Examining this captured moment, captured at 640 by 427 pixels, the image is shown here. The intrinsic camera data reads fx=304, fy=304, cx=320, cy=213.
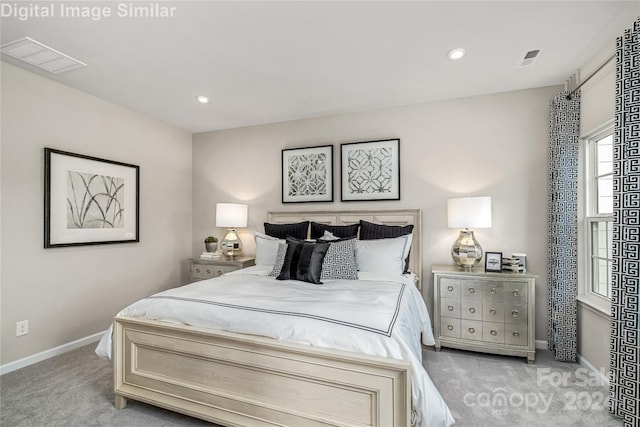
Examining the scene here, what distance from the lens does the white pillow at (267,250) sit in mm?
3168

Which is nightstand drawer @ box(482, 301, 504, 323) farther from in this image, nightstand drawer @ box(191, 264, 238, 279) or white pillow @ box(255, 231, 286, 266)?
nightstand drawer @ box(191, 264, 238, 279)

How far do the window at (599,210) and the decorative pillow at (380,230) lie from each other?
1.51 m

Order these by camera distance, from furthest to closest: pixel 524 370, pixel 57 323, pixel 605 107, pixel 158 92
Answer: pixel 158 92, pixel 57 323, pixel 524 370, pixel 605 107

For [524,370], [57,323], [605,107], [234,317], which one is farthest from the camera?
[57,323]

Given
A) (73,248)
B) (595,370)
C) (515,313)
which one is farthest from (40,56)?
(595,370)

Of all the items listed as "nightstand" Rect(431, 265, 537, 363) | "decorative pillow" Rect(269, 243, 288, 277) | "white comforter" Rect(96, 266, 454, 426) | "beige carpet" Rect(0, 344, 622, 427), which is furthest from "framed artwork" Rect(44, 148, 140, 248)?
"nightstand" Rect(431, 265, 537, 363)

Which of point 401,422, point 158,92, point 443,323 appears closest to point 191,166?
point 158,92

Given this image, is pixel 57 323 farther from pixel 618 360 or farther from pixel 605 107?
pixel 605 107

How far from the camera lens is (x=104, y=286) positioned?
3.27m

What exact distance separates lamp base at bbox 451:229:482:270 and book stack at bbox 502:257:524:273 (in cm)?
22

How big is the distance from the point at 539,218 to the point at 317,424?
2820 mm

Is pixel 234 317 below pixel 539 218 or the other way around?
below

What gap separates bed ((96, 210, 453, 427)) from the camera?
1.42 m

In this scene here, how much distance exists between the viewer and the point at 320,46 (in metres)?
2.26
